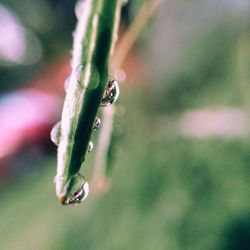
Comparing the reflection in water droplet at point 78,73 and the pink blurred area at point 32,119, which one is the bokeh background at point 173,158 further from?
the pink blurred area at point 32,119

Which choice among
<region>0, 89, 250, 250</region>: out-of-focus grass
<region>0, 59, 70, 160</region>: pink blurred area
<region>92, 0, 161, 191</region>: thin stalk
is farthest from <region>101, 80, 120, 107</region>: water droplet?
<region>0, 59, 70, 160</region>: pink blurred area

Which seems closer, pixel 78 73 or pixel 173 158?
pixel 78 73

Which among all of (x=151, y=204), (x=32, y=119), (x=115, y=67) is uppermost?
(x=115, y=67)

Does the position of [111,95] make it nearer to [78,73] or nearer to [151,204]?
[78,73]

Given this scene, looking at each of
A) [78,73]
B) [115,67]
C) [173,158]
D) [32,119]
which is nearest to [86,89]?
[78,73]

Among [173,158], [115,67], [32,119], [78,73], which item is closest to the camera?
[78,73]

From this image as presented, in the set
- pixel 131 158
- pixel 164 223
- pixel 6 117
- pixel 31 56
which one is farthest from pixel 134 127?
pixel 31 56

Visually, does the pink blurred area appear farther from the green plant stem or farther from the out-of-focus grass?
the green plant stem
